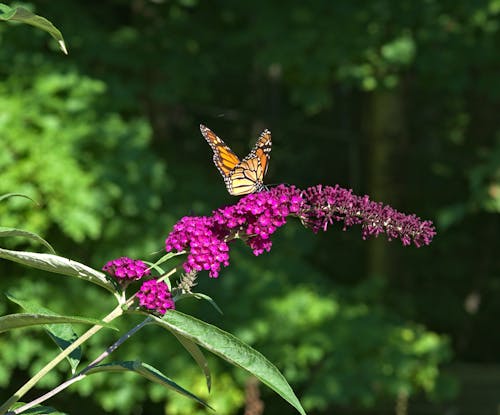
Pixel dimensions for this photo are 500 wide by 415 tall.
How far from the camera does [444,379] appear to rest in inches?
305

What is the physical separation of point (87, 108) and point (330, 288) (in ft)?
9.54

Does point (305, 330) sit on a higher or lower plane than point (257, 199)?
higher

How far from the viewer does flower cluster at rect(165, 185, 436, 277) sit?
5.17ft

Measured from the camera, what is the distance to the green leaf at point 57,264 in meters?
1.49

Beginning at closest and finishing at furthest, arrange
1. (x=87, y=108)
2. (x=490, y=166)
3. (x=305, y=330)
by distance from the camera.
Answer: (x=87, y=108) < (x=305, y=330) < (x=490, y=166)

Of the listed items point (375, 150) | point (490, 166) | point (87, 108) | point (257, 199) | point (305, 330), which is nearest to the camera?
point (257, 199)

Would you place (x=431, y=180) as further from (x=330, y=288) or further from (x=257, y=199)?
(x=257, y=199)

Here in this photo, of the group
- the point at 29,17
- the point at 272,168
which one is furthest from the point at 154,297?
the point at 272,168

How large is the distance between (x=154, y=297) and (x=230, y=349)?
0.52ft

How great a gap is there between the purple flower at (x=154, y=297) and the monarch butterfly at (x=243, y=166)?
1.28 meters

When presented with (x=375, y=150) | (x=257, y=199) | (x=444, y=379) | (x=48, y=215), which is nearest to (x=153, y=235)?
(x=48, y=215)

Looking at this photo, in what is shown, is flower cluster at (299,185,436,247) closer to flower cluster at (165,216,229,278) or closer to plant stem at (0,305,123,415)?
flower cluster at (165,216,229,278)

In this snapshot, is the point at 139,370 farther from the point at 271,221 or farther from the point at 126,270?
the point at 271,221

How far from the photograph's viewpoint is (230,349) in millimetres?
1445
